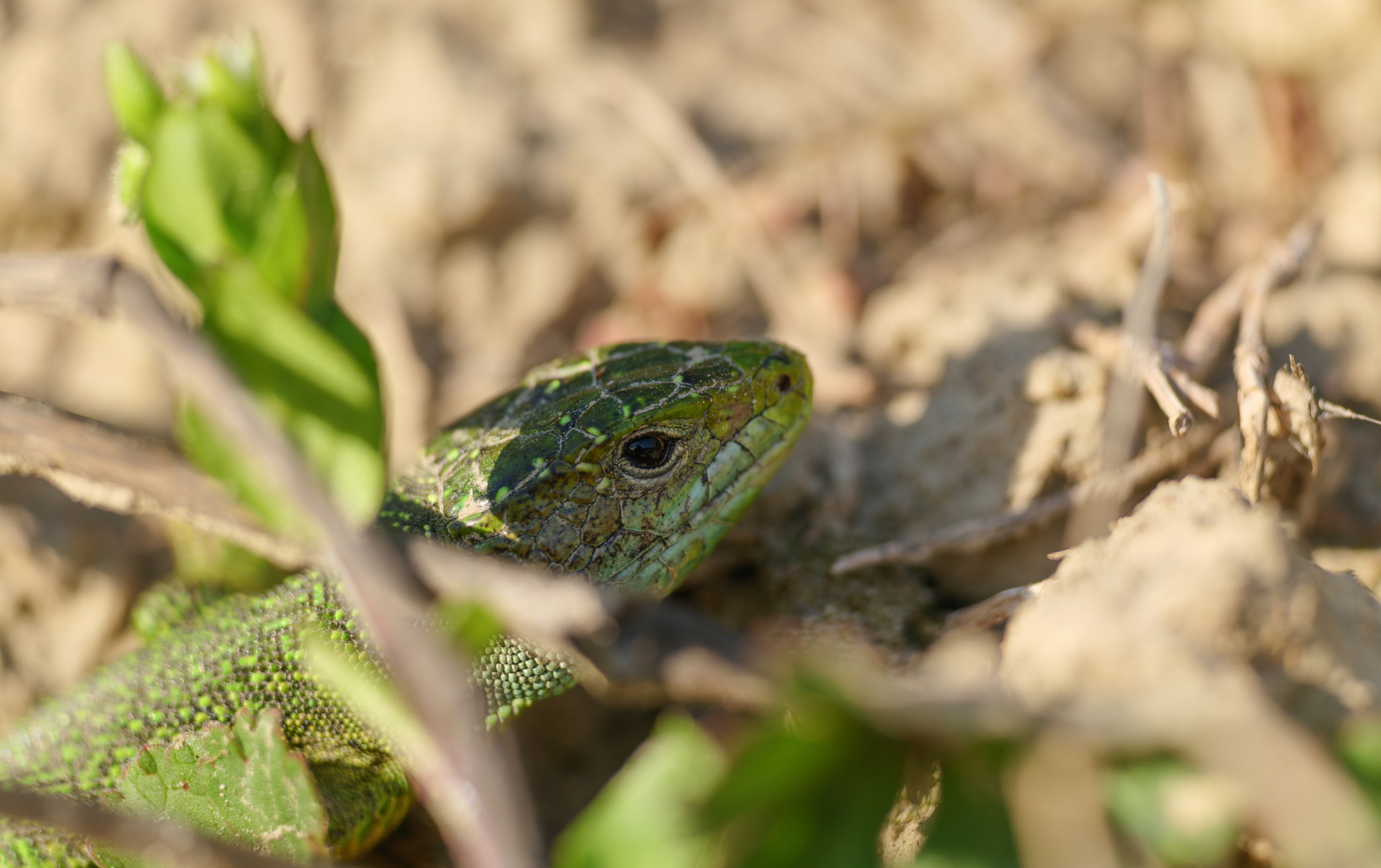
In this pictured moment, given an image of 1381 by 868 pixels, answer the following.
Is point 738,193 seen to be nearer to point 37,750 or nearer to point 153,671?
point 153,671

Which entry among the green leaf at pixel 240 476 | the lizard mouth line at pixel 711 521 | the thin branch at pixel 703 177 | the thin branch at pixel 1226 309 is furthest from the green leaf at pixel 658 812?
the thin branch at pixel 703 177

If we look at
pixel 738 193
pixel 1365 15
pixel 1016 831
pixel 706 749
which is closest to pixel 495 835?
pixel 706 749

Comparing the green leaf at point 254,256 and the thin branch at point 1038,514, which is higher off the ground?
the green leaf at point 254,256

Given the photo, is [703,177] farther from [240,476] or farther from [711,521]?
[240,476]

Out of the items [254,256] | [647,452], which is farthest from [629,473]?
[254,256]

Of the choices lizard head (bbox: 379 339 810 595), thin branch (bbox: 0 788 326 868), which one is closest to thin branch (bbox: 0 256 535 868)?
thin branch (bbox: 0 788 326 868)

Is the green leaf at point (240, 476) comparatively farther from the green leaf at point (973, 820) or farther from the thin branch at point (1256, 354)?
the thin branch at point (1256, 354)
